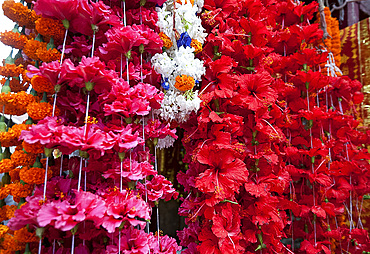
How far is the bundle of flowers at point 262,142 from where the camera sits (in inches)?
31.1

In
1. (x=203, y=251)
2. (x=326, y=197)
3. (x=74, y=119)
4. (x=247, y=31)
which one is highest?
(x=247, y=31)

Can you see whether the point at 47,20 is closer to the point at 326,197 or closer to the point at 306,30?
the point at 306,30

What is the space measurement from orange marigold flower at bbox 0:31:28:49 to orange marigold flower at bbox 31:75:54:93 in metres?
0.17

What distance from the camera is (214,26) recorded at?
0.92 m

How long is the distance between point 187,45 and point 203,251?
0.63 meters

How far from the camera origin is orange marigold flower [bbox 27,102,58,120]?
614 millimetres

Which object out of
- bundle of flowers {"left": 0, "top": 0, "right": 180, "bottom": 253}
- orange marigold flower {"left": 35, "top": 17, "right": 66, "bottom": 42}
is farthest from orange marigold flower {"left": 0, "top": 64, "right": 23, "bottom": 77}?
orange marigold flower {"left": 35, "top": 17, "right": 66, "bottom": 42}

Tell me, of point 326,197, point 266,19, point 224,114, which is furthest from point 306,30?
point 326,197

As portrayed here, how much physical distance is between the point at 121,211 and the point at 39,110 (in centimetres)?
32

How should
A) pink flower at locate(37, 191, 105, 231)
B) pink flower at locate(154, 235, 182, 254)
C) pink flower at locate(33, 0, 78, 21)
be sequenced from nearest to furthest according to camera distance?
1. pink flower at locate(37, 191, 105, 231)
2. pink flower at locate(33, 0, 78, 21)
3. pink flower at locate(154, 235, 182, 254)

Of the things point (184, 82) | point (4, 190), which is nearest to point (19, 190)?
point (4, 190)

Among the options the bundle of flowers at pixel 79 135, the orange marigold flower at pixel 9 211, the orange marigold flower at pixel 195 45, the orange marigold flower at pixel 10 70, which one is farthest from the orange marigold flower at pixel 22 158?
the orange marigold flower at pixel 195 45

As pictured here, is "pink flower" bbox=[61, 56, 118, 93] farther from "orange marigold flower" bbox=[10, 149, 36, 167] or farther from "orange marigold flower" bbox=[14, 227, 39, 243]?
"orange marigold flower" bbox=[14, 227, 39, 243]

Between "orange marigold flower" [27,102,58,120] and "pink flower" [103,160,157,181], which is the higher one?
"orange marigold flower" [27,102,58,120]
